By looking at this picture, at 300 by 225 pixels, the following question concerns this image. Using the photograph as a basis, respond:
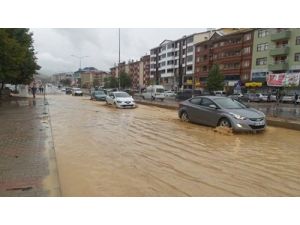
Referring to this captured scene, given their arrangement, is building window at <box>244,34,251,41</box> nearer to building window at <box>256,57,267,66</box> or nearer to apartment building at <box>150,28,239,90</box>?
building window at <box>256,57,267,66</box>

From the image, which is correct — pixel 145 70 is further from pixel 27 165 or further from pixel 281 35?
pixel 27 165

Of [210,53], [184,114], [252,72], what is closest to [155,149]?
[184,114]

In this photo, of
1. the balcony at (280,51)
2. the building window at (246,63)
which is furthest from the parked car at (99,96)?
the building window at (246,63)

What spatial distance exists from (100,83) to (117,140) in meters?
151

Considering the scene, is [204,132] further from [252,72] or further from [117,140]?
[252,72]

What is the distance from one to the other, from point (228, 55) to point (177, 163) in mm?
65382

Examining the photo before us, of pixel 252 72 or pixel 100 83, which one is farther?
pixel 100 83

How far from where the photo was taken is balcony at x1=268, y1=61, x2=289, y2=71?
51750 millimetres

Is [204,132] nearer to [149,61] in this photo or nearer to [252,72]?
[252,72]

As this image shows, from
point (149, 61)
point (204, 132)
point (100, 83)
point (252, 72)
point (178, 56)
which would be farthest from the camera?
point (100, 83)

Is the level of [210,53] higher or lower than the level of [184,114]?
higher

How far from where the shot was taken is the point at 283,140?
1092cm

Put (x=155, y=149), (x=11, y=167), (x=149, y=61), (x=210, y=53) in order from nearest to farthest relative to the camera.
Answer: (x=11, y=167) → (x=155, y=149) → (x=210, y=53) → (x=149, y=61)

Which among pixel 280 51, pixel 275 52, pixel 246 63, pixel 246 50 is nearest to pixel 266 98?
pixel 280 51
